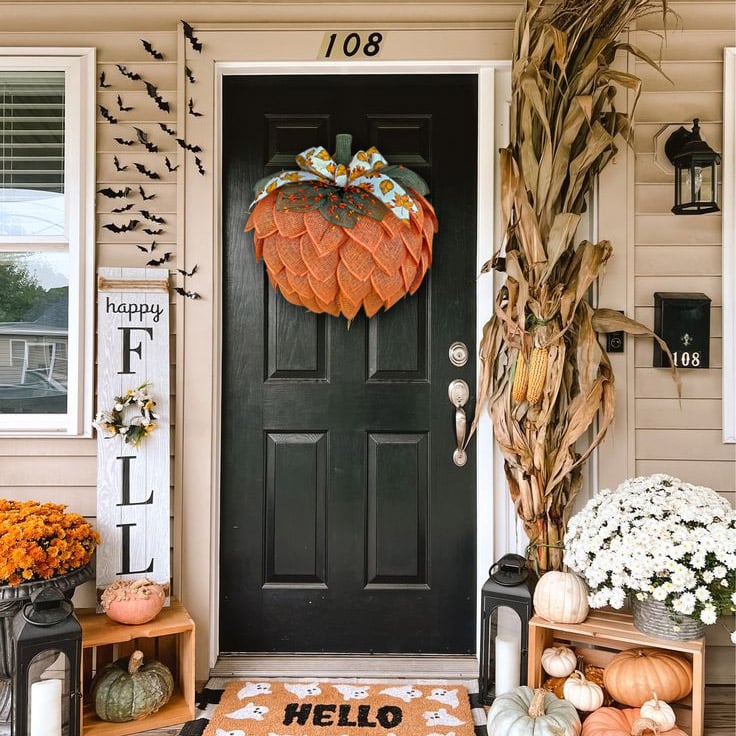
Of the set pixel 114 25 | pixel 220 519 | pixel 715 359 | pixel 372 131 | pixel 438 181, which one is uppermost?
pixel 114 25

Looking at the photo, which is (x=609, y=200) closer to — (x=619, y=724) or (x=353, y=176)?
(x=353, y=176)

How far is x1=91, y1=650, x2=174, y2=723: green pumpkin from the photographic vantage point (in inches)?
80.8

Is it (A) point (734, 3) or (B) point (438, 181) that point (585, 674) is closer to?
(B) point (438, 181)

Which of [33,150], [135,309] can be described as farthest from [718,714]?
[33,150]

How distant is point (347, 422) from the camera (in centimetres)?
244

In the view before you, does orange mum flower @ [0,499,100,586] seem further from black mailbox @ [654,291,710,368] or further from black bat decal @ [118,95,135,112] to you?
black mailbox @ [654,291,710,368]

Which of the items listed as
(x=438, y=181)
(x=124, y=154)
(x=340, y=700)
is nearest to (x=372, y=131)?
(x=438, y=181)

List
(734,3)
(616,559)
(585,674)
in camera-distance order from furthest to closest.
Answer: (734,3)
(585,674)
(616,559)

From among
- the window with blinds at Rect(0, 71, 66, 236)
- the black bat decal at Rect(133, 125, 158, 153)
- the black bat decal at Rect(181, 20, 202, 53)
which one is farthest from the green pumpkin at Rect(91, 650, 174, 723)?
the black bat decal at Rect(181, 20, 202, 53)

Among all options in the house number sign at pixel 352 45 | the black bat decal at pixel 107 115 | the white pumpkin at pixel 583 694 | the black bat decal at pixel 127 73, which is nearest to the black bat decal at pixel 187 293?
the black bat decal at pixel 107 115

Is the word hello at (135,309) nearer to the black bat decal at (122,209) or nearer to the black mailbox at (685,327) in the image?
the black bat decal at (122,209)

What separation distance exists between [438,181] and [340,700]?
1.84 meters

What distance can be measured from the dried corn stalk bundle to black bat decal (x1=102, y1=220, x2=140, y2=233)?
1278 mm

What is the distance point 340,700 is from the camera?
7.13ft
